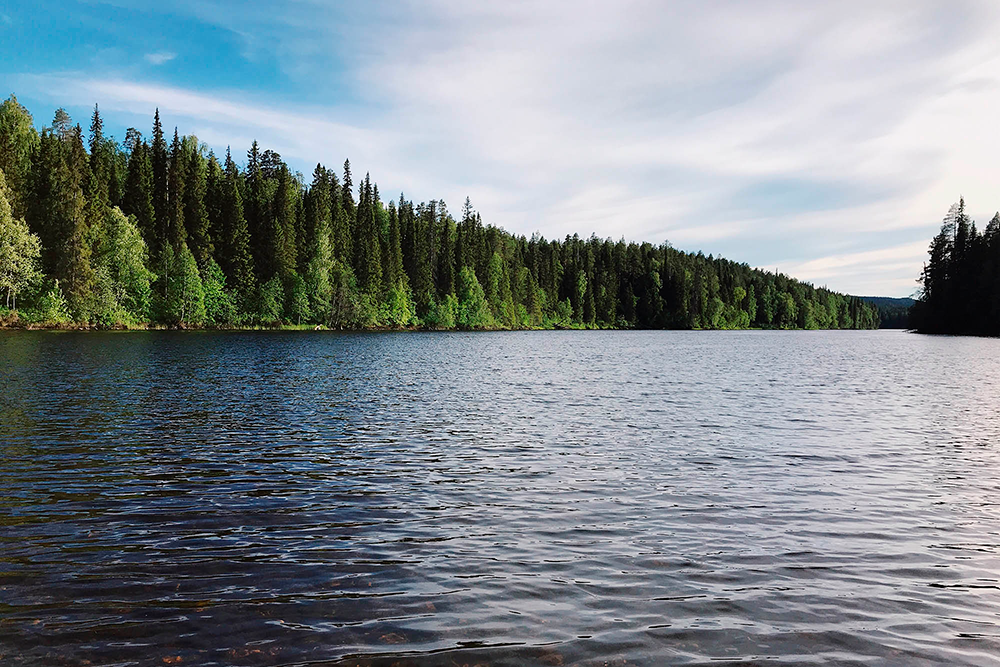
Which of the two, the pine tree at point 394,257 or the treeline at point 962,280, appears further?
the pine tree at point 394,257

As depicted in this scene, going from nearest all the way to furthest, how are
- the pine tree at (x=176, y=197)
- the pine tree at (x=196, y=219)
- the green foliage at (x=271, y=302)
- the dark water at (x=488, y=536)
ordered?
the dark water at (x=488, y=536), the pine tree at (x=176, y=197), the pine tree at (x=196, y=219), the green foliage at (x=271, y=302)

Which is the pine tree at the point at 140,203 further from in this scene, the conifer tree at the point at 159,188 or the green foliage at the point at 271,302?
the green foliage at the point at 271,302

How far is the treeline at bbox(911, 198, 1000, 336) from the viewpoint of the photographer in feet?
380

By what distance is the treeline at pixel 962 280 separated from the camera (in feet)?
380

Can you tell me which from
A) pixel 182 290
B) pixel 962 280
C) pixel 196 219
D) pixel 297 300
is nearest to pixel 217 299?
pixel 182 290

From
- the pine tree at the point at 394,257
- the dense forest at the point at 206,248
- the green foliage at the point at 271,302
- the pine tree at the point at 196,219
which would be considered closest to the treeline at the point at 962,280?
the dense forest at the point at 206,248

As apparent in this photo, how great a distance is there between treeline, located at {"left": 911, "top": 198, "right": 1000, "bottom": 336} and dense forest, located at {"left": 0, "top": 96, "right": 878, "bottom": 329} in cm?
10399

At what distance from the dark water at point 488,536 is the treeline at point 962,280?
382ft

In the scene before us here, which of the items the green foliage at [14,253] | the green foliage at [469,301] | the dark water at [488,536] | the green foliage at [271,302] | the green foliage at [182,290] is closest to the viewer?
the dark water at [488,536]

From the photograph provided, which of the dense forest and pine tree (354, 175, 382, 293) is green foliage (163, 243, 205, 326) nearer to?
the dense forest

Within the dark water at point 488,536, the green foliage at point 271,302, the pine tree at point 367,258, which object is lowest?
the dark water at point 488,536

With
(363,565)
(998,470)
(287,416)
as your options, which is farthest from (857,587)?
(287,416)

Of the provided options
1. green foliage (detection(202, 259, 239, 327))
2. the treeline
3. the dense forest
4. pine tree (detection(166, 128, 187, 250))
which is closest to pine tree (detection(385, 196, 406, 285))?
the dense forest

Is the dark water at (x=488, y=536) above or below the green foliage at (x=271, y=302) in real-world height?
below
